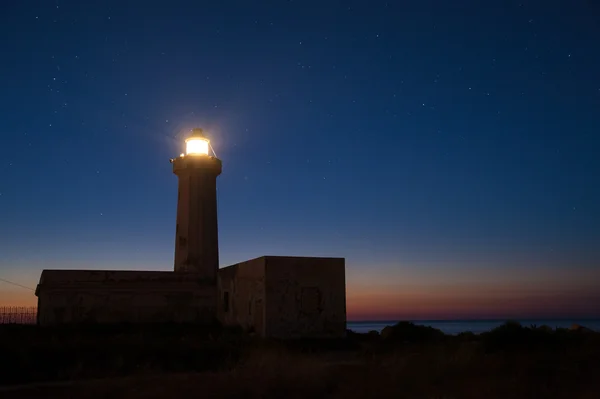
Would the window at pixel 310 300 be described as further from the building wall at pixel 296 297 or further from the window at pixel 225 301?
the window at pixel 225 301

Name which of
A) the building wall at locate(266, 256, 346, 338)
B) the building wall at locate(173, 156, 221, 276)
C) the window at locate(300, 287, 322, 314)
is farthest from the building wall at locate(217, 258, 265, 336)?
the building wall at locate(173, 156, 221, 276)

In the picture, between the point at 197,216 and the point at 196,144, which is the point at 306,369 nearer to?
the point at 197,216

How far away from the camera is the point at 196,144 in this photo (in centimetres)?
2586

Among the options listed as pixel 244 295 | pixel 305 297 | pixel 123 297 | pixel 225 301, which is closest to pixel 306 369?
pixel 305 297

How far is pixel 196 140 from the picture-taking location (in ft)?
85.0

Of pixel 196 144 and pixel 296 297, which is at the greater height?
pixel 196 144

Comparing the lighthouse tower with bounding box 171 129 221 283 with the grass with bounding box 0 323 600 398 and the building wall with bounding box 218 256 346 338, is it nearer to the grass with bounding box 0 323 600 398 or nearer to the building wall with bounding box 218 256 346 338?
the building wall with bounding box 218 256 346 338

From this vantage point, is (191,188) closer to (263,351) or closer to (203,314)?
(203,314)

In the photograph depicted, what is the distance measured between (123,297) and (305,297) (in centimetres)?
799

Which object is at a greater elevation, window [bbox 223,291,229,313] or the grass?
window [bbox 223,291,229,313]

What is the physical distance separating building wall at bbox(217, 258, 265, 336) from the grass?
2.03 meters

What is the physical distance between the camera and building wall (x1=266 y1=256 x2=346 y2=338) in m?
17.9

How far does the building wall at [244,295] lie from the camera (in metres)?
18.3

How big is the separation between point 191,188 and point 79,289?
630cm
